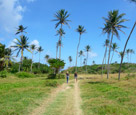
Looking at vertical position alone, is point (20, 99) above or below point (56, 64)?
below

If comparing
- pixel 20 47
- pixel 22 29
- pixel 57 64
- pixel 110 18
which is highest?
pixel 22 29

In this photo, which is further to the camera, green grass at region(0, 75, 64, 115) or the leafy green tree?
the leafy green tree

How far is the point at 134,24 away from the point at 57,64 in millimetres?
16430

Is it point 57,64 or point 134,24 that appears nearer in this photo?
point 134,24

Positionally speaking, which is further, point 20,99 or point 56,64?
point 56,64

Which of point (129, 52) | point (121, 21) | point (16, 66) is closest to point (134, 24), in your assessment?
point (121, 21)

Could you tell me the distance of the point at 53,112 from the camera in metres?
6.25

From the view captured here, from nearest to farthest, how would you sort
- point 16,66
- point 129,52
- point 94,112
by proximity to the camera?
1. point 94,112
2. point 16,66
3. point 129,52

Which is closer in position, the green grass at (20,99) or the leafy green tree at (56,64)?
the green grass at (20,99)

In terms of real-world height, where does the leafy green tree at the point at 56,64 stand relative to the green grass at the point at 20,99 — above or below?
above

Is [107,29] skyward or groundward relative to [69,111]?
skyward

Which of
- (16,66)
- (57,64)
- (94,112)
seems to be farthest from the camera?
(16,66)

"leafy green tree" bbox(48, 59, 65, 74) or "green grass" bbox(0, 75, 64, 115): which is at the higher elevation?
"leafy green tree" bbox(48, 59, 65, 74)

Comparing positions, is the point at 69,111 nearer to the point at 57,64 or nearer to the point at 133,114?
the point at 133,114
